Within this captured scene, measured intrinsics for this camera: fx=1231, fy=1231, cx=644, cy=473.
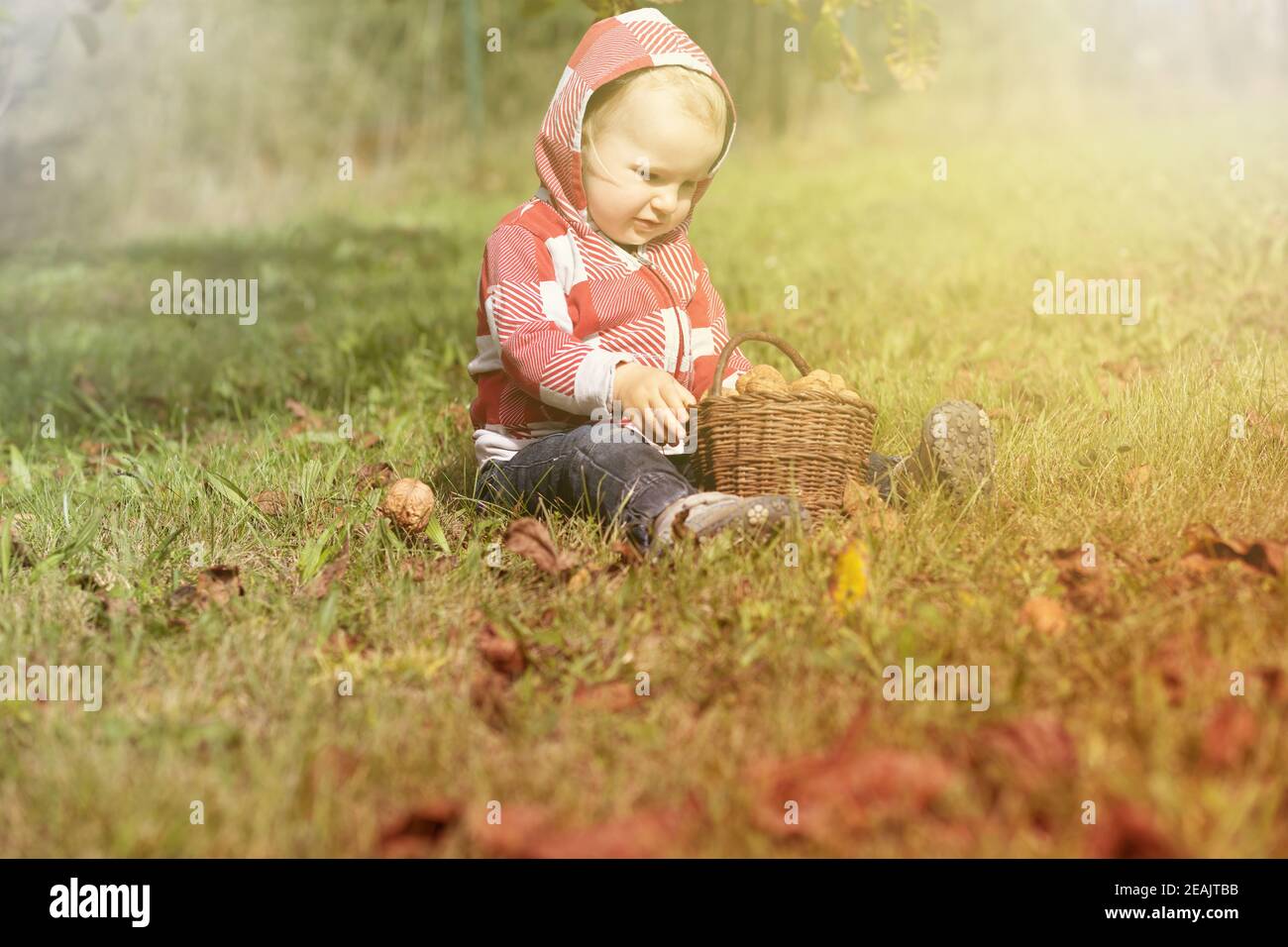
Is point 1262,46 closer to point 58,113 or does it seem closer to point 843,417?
point 58,113

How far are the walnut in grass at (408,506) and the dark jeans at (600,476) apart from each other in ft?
0.72

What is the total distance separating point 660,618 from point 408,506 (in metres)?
0.76

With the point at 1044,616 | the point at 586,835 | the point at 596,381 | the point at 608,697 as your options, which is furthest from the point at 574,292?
the point at 586,835

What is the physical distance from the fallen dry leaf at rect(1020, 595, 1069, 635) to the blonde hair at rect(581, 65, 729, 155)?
1.37 meters

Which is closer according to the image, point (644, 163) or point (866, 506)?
point (866, 506)

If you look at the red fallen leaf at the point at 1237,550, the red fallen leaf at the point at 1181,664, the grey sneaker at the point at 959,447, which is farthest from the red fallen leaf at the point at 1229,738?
the grey sneaker at the point at 959,447

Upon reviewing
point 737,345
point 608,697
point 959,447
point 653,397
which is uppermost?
point 737,345

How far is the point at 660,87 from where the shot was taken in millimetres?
2809

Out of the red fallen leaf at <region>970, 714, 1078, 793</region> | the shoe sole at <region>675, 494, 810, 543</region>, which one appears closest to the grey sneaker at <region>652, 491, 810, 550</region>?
the shoe sole at <region>675, 494, 810, 543</region>

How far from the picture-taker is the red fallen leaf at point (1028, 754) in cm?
153

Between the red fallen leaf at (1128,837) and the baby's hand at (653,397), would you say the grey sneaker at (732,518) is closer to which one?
the baby's hand at (653,397)

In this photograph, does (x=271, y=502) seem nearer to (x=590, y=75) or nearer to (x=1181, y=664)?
(x=590, y=75)

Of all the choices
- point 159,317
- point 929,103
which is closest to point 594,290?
point 159,317

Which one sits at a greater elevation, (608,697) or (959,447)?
(959,447)
